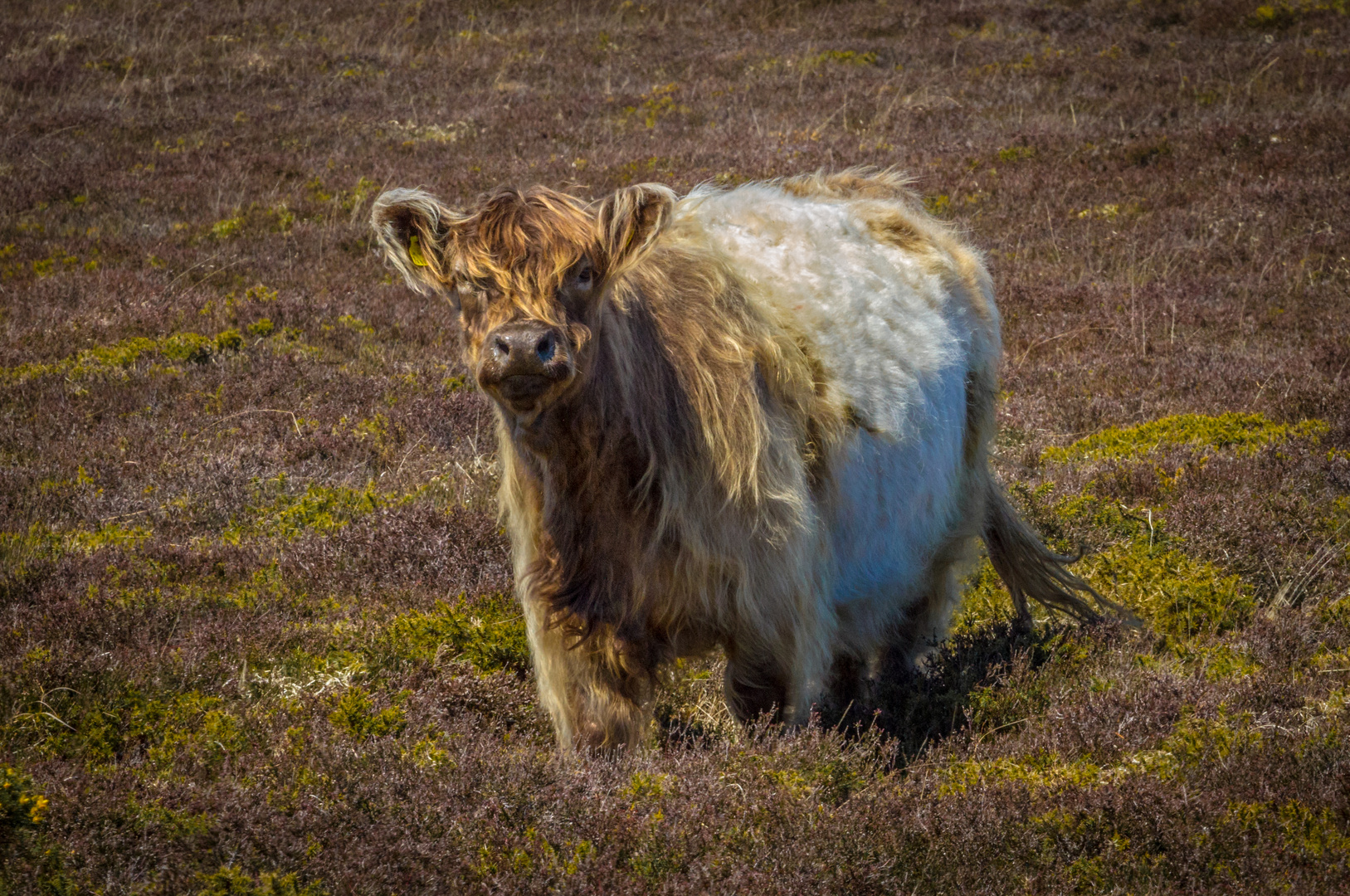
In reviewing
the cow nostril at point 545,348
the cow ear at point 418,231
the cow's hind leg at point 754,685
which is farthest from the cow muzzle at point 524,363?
the cow's hind leg at point 754,685

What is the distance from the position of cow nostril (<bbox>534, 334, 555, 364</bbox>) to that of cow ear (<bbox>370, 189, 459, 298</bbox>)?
0.57 meters

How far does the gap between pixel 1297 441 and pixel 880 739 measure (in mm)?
3696

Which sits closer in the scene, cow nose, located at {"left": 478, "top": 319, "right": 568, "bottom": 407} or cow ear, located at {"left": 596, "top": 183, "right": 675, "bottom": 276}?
cow nose, located at {"left": 478, "top": 319, "right": 568, "bottom": 407}

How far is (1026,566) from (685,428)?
256cm

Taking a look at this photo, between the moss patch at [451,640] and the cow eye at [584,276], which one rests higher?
the cow eye at [584,276]

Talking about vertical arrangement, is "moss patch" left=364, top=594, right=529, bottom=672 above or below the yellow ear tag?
below

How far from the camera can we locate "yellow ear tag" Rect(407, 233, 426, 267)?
379 cm

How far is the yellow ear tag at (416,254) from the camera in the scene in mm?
3787

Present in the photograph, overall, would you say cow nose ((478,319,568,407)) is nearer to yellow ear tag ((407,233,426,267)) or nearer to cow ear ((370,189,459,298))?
cow ear ((370,189,459,298))

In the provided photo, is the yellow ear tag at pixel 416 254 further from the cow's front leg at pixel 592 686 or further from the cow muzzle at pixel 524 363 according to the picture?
the cow's front leg at pixel 592 686

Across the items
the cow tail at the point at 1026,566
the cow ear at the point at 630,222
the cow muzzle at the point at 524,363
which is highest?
the cow ear at the point at 630,222

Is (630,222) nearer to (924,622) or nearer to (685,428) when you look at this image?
(685,428)

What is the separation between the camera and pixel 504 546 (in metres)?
5.88

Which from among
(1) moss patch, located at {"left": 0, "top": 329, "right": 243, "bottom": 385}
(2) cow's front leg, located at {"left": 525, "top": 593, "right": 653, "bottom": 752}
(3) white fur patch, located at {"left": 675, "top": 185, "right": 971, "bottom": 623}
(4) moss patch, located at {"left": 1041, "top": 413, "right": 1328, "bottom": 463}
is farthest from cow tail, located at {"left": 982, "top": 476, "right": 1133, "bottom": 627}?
(1) moss patch, located at {"left": 0, "top": 329, "right": 243, "bottom": 385}
